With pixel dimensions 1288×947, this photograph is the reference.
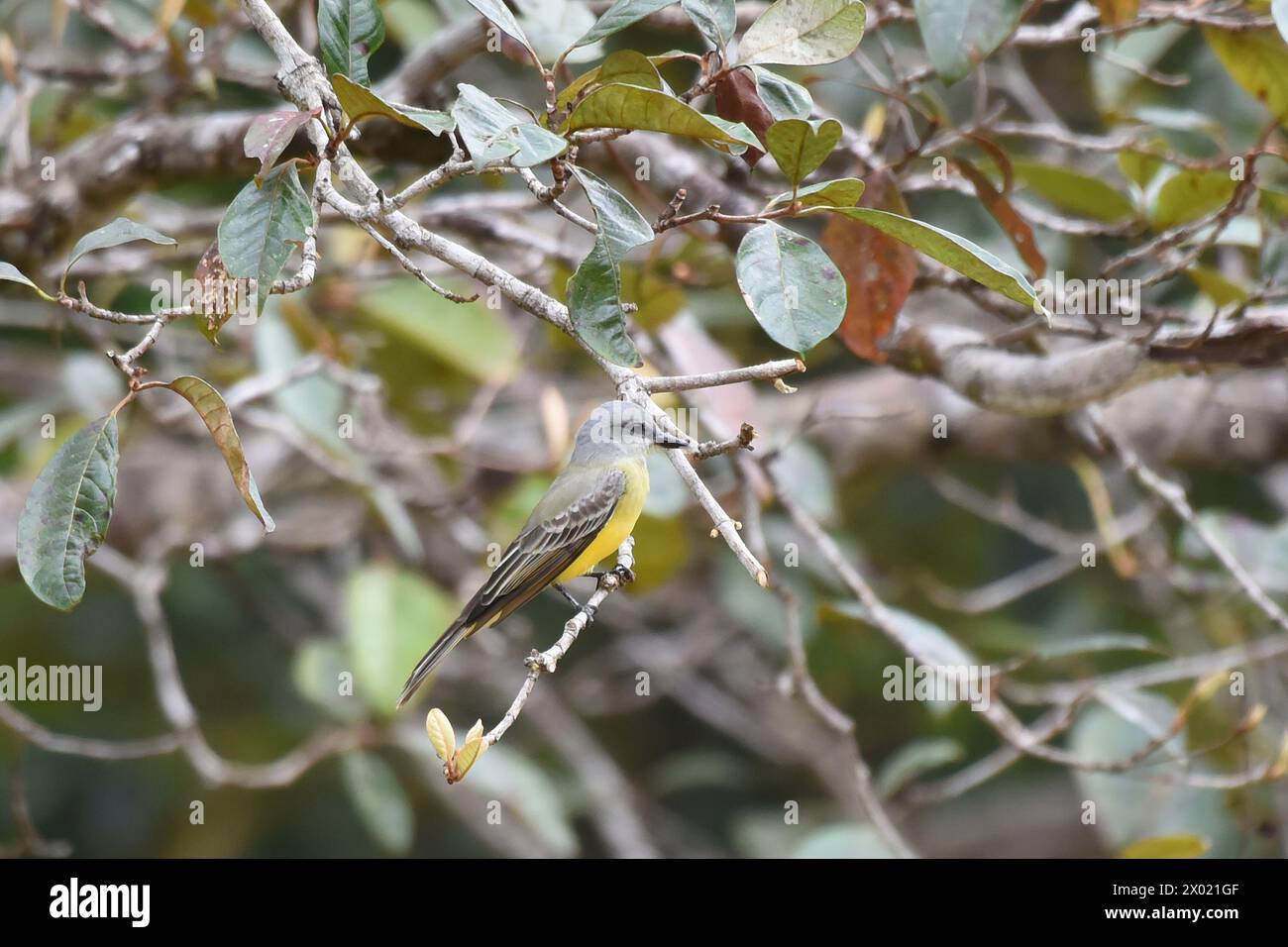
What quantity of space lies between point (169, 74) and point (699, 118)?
2.46 meters

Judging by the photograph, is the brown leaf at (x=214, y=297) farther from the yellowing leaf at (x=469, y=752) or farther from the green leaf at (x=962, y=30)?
the green leaf at (x=962, y=30)

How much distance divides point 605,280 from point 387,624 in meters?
2.36

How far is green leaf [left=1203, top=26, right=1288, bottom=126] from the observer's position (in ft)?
8.52

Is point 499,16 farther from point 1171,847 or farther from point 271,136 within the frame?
point 1171,847

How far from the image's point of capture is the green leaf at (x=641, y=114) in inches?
63.4

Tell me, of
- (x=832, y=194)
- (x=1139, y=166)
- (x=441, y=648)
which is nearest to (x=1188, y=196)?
(x=1139, y=166)

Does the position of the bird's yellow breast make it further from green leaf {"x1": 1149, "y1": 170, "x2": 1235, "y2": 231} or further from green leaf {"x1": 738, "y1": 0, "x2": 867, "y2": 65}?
green leaf {"x1": 1149, "y1": 170, "x2": 1235, "y2": 231}

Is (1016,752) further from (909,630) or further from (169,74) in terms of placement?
(169,74)

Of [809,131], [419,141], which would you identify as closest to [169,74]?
[419,141]

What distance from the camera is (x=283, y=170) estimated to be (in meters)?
1.78

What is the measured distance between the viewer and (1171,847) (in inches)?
106

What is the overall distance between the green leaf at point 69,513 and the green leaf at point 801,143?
101 cm

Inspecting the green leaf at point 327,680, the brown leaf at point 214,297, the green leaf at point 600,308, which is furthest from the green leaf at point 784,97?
the green leaf at point 327,680

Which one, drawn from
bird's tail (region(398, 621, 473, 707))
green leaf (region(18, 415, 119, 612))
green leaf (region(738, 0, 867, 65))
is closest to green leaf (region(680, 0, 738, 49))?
green leaf (region(738, 0, 867, 65))
